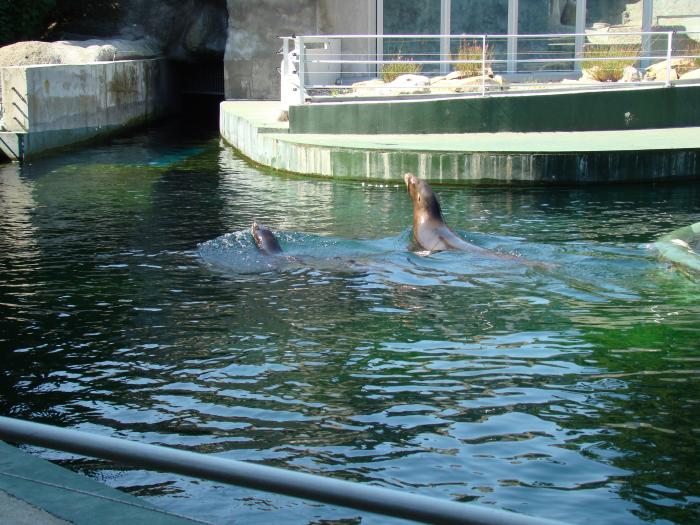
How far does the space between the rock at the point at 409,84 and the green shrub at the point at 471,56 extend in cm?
99

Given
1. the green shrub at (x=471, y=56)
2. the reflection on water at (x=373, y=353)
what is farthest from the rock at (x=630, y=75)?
the reflection on water at (x=373, y=353)

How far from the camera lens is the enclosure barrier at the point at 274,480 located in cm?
206

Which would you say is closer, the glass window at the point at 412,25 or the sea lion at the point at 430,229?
the sea lion at the point at 430,229

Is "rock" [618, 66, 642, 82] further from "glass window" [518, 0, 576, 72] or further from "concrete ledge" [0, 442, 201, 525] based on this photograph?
"concrete ledge" [0, 442, 201, 525]

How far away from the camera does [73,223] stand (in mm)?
13164

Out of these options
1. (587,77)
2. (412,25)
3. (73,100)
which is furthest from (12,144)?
(587,77)

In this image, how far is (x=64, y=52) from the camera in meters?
25.6

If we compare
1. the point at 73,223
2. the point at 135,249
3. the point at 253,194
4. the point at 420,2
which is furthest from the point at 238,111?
the point at 135,249

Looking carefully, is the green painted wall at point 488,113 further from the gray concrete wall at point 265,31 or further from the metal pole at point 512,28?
the gray concrete wall at point 265,31

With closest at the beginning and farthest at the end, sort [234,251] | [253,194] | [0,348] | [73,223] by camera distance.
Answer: [0,348] < [234,251] < [73,223] < [253,194]

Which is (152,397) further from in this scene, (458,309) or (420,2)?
(420,2)

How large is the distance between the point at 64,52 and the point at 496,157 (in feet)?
48.0

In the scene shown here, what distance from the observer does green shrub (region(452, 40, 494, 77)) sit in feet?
68.0

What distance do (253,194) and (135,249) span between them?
13.6 feet
